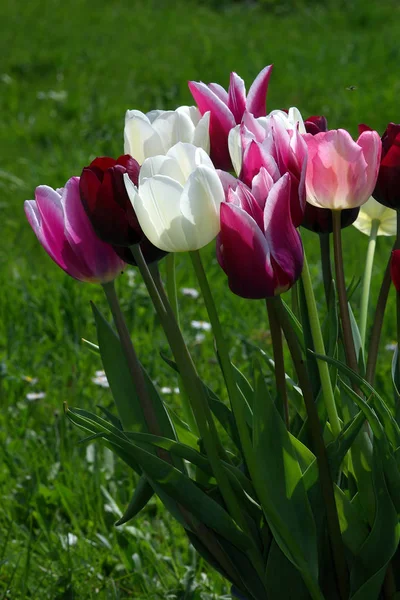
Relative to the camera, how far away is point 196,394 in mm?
1033

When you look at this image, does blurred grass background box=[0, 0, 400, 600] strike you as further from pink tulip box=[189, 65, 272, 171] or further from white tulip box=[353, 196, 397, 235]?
pink tulip box=[189, 65, 272, 171]

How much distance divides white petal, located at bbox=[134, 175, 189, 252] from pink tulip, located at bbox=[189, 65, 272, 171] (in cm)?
21

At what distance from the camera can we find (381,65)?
17.8ft

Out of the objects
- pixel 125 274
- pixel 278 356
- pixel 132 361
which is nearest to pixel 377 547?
pixel 278 356

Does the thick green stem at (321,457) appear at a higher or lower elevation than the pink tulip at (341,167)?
lower

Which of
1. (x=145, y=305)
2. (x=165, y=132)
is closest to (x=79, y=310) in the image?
(x=145, y=305)

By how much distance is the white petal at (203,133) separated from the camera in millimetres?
1044

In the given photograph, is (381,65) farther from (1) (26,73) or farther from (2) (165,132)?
(2) (165,132)

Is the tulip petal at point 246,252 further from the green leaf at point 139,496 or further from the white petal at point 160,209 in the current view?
the green leaf at point 139,496

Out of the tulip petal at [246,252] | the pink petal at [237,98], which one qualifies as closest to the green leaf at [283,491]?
the tulip petal at [246,252]

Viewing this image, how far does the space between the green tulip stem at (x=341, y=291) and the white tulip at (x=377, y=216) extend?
0.23 m

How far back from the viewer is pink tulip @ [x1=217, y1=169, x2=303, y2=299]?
92 cm

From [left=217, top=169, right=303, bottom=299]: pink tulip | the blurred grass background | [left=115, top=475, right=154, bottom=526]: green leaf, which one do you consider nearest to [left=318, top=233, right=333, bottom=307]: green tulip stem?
[left=217, top=169, right=303, bottom=299]: pink tulip

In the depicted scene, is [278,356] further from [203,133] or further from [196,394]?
[203,133]
